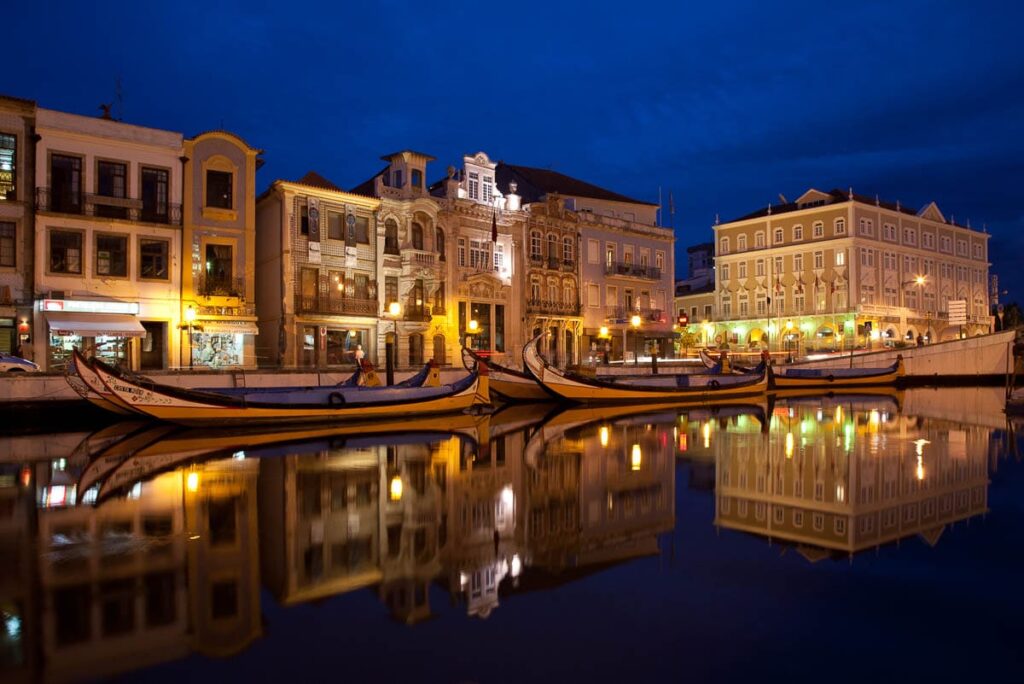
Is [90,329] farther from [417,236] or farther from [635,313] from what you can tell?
[635,313]

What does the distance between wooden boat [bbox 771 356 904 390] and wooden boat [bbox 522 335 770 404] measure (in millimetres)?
3205

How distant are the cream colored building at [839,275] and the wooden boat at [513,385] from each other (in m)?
40.2

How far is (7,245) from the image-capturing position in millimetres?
28016

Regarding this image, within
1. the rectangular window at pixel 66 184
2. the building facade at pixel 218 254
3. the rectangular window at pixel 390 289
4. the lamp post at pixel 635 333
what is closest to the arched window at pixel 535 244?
the lamp post at pixel 635 333

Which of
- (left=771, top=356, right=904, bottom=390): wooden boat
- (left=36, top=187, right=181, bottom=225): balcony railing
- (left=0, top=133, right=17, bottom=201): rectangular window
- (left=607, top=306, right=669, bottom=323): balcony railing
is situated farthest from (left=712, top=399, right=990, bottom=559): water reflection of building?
(left=607, top=306, right=669, bottom=323): balcony railing

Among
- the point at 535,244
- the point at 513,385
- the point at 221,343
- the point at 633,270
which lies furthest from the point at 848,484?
the point at 633,270

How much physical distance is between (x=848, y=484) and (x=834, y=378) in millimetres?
33263

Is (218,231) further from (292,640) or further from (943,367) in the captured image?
(943,367)

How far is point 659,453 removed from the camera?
15.9 m

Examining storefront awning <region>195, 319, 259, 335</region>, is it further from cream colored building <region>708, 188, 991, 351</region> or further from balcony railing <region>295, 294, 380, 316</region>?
cream colored building <region>708, 188, 991, 351</region>

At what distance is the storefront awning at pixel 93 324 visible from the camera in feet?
90.3

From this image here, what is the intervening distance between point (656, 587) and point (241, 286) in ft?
96.3

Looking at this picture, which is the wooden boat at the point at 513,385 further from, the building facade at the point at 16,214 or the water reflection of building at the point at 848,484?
the building facade at the point at 16,214

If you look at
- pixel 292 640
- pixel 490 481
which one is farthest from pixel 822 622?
pixel 490 481
